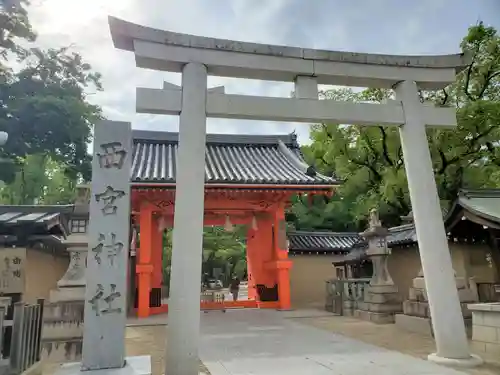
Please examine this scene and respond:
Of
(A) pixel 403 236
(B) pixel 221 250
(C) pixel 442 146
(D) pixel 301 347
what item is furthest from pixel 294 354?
(B) pixel 221 250

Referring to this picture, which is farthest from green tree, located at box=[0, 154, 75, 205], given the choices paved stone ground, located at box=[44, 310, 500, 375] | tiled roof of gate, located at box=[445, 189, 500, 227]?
tiled roof of gate, located at box=[445, 189, 500, 227]

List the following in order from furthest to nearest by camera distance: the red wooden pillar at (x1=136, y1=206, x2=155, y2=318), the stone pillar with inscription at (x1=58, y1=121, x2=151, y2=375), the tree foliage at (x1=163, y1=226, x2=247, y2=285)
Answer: the tree foliage at (x1=163, y1=226, x2=247, y2=285) < the red wooden pillar at (x1=136, y1=206, x2=155, y2=318) < the stone pillar with inscription at (x1=58, y1=121, x2=151, y2=375)

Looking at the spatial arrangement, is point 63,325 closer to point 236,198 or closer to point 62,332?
point 62,332

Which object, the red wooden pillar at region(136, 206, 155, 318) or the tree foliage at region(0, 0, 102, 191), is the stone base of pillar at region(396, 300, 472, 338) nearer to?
the red wooden pillar at region(136, 206, 155, 318)

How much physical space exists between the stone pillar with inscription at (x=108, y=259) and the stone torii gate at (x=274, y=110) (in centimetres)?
71

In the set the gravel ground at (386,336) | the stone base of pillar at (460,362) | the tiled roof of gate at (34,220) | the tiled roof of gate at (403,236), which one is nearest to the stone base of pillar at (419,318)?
the gravel ground at (386,336)

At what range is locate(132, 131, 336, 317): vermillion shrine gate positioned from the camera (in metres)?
13.8

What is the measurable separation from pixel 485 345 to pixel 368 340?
86.9 inches

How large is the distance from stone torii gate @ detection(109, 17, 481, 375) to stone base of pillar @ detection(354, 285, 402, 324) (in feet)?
19.2

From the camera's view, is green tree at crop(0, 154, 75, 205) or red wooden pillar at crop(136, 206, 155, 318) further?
green tree at crop(0, 154, 75, 205)

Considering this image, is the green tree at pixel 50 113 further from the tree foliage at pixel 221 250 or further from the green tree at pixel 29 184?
the tree foliage at pixel 221 250

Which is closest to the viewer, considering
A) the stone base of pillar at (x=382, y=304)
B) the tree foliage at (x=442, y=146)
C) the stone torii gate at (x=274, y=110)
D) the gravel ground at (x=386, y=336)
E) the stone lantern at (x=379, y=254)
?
the stone torii gate at (x=274, y=110)

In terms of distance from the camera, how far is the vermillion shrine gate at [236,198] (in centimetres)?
1381

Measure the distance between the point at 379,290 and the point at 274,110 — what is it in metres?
8.16
